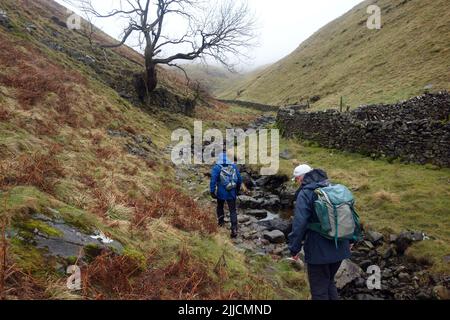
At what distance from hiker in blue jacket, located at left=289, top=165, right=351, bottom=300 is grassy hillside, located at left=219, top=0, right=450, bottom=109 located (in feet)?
74.9

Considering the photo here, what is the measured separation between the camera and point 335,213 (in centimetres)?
525

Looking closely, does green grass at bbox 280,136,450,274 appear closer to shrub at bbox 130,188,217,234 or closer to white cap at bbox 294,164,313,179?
white cap at bbox 294,164,313,179

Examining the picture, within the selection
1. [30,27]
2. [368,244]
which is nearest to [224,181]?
[368,244]

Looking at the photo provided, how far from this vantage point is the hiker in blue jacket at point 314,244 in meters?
5.43

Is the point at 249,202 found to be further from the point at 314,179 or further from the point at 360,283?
the point at 314,179

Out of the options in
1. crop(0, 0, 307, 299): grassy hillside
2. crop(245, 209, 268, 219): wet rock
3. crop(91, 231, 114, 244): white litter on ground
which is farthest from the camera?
crop(245, 209, 268, 219): wet rock

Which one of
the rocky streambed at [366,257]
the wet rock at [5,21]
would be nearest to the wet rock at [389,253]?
the rocky streambed at [366,257]

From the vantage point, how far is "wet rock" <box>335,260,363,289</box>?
763cm

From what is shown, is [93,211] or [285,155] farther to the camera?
[285,155]

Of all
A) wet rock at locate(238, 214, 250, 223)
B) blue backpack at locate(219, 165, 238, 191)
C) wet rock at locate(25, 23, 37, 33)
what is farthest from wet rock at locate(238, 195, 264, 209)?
wet rock at locate(25, 23, 37, 33)

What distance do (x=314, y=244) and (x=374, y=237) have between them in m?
5.01

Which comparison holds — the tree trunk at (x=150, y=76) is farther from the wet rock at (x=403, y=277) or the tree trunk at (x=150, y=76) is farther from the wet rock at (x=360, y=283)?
the wet rock at (x=403, y=277)

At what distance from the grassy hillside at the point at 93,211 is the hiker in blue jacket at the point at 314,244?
874 mm

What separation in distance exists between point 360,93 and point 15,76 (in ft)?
97.2
